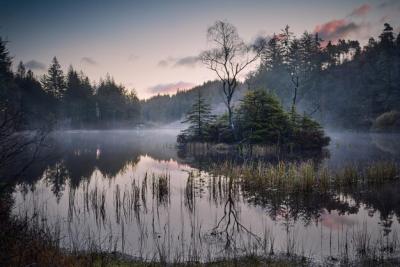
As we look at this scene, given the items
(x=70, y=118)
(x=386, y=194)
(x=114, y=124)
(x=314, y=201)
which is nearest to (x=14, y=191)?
(x=314, y=201)

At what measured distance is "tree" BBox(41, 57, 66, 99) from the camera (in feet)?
332

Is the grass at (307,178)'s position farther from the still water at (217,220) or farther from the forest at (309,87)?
the forest at (309,87)

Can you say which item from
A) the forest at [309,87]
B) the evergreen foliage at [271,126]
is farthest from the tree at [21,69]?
the evergreen foliage at [271,126]

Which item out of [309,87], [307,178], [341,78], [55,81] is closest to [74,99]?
[55,81]

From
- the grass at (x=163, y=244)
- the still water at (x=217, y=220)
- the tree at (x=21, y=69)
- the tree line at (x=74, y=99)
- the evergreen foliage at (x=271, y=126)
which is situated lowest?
the still water at (x=217, y=220)

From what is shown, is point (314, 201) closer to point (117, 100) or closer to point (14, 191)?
point (14, 191)

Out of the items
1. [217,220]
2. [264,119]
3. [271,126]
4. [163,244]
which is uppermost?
[264,119]

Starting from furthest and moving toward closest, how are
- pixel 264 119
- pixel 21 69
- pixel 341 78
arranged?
1. pixel 21 69
2. pixel 341 78
3. pixel 264 119

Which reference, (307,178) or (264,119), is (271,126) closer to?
(264,119)

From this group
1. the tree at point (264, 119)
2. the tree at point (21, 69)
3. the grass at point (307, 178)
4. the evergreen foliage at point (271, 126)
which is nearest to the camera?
the grass at point (307, 178)

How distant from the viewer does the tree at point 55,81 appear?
3984 inches

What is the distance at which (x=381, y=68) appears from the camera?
77.7m

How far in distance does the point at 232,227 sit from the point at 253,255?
2838 mm

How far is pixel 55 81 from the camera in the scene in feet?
339
